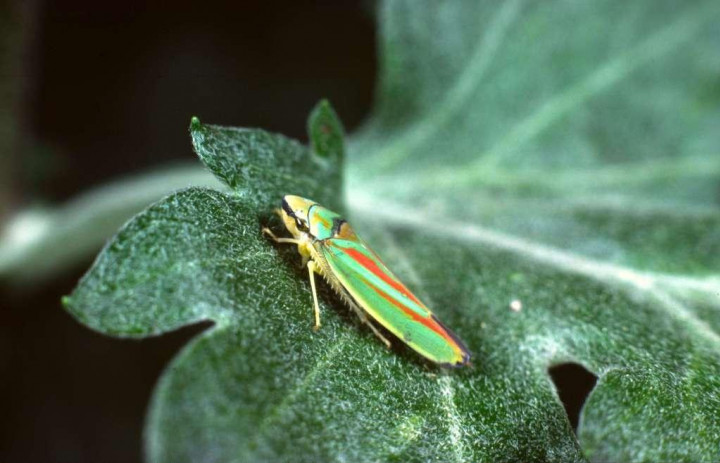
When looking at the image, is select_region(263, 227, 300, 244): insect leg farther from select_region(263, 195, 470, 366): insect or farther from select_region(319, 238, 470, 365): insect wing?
select_region(319, 238, 470, 365): insect wing

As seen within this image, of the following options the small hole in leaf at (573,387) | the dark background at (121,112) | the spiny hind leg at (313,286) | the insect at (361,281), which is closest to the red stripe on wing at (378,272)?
the insect at (361,281)

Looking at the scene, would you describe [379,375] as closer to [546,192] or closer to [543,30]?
[546,192]

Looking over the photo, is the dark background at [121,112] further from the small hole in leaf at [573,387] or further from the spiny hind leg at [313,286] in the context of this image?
the small hole in leaf at [573,387]

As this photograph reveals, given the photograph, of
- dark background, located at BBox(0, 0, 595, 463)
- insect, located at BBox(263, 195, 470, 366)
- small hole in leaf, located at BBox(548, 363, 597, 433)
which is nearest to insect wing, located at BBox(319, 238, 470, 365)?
insect, located at BBox(263, 195, 470, 366)

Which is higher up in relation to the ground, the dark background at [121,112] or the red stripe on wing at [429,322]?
the dark background at [121,112]

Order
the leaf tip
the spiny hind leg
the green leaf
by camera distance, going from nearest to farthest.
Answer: the green leaf
the spiny hind leg
the leaf tip

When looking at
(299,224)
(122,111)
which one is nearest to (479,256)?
(299,224)

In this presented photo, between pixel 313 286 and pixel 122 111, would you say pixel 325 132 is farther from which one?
pixel 122 111
